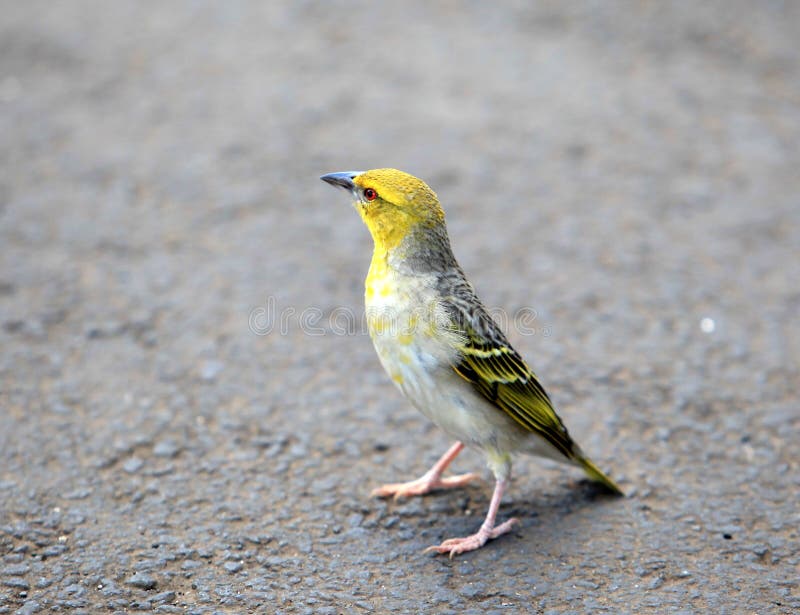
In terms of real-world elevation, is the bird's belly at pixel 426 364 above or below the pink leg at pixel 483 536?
above

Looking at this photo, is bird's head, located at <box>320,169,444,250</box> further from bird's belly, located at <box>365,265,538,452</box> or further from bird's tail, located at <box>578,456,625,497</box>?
bird's tail, located at <box>578,456,625,497</box>

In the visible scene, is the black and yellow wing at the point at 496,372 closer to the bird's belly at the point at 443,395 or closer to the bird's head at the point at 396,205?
the bird's belly at the point at 443,395

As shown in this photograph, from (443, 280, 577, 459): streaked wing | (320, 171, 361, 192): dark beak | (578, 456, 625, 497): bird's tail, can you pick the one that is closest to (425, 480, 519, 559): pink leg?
(443, 280, 577, 459): streaked wing

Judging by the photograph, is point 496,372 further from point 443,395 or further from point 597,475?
point 597,475

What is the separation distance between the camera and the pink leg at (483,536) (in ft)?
13.7

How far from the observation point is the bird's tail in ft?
14.5

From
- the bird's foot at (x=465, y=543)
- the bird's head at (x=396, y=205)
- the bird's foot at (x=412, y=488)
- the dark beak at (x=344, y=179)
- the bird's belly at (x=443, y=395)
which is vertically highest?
the dark beak at (x=344, y=179)

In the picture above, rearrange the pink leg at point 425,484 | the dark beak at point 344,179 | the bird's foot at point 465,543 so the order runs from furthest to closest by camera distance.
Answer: the pink leg at point 425,484, the dark beak at point 344,179, the bird's foot at point 465,543

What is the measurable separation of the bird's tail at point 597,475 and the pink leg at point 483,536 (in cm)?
43

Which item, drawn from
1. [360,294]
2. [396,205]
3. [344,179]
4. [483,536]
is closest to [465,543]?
[483,536]

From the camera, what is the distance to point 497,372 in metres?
4.18

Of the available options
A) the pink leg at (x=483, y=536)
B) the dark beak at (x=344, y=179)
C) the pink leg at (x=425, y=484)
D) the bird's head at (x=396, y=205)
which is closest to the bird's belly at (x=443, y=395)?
the pink leg at (x=483, y=536)

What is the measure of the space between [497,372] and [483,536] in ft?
2.42

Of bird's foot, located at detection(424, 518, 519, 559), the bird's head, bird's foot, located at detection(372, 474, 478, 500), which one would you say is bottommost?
bird's foot, located at detection(424, 518, 519, 559)
